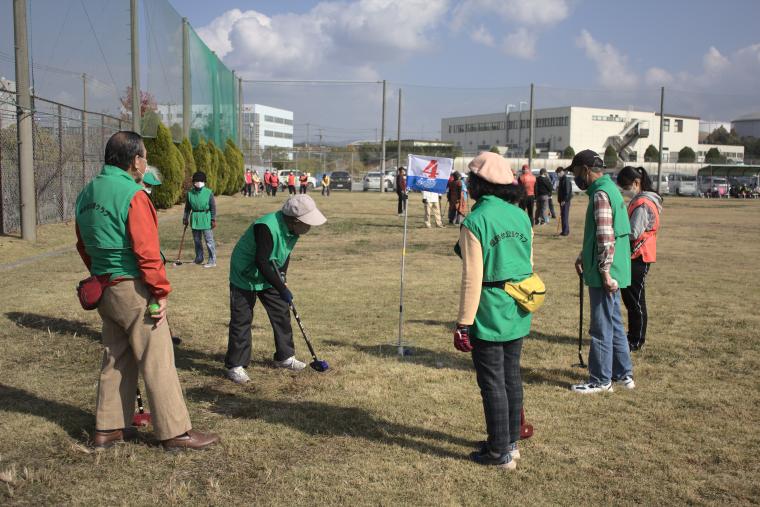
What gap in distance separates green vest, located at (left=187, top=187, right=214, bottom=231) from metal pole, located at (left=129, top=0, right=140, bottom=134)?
7.33 m

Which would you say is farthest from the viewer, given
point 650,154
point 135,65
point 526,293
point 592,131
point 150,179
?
point 592,131

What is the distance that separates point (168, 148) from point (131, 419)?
21.2 metres

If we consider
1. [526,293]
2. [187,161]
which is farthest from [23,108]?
[187,161]

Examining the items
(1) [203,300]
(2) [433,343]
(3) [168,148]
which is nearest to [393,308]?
(2) [433,343]

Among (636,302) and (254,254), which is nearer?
(254,254)

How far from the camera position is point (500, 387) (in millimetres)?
3910

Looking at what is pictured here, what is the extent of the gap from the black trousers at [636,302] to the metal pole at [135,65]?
15170mm

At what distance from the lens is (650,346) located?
6883 millimetres

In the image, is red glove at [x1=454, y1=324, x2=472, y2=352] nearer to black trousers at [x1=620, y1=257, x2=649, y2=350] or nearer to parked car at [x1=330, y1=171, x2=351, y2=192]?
black trousers at [x1=620, y1=257, x2=649, y2=350]

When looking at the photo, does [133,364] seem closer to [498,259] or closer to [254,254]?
[254,254]

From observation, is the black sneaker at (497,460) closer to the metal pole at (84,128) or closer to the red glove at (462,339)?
the red glove at (462,339)

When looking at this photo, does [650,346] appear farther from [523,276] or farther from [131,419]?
[131,419]

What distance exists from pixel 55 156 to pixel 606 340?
14.7m

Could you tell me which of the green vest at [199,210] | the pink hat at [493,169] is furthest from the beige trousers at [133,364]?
the green vest at [199,210]
